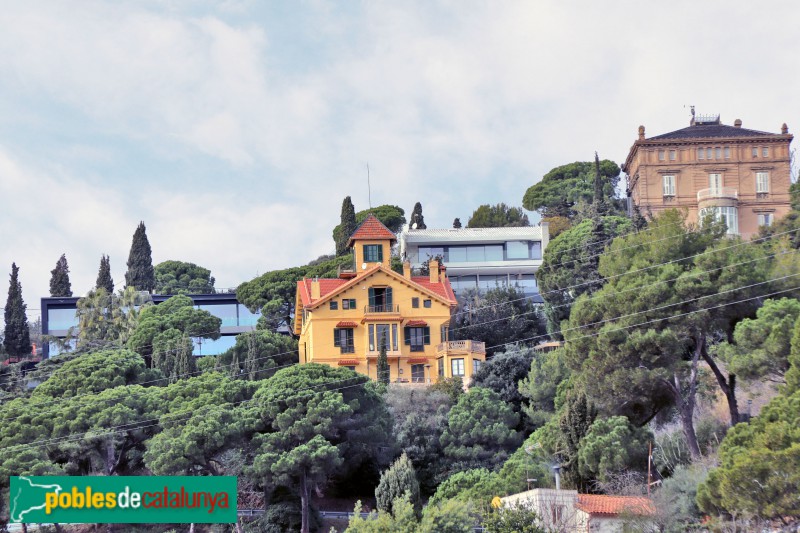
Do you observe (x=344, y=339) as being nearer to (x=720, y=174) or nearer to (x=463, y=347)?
(x=463, y=347)

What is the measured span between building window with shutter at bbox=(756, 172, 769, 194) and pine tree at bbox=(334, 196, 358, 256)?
98.2ft

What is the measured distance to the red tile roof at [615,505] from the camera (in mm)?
44938

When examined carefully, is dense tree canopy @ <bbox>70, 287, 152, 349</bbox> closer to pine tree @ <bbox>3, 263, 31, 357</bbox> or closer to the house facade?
pine tree @ <bbox>3, 263, 31, 357</bbox>

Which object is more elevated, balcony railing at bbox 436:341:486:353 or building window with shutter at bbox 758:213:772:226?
building window with shutter at bbox 758:213:772:226

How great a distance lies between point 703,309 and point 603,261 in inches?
241

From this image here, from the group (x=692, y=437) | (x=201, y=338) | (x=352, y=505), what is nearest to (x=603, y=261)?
(x=692, y=437)

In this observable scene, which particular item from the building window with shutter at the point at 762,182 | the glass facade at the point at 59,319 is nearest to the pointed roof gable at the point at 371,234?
the building window with shutter at the point at 762,182

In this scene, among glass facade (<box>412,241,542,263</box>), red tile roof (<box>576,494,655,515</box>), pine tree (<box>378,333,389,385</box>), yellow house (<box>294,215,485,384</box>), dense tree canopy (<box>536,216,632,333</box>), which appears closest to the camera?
red tile roof (<box>576,494,655,515</box>)

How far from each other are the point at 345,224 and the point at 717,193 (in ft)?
92.3

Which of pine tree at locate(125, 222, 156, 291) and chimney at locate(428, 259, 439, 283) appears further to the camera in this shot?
pine tree at locate(125, 222, 156, 291)

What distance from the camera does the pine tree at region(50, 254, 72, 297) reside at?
10400 cm

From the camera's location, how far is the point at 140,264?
335 ft

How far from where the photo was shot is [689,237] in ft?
186

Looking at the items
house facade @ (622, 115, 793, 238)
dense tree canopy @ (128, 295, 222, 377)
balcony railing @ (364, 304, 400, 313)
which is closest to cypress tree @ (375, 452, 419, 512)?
dense tree canopy @ (128, 295, 222, 377)
